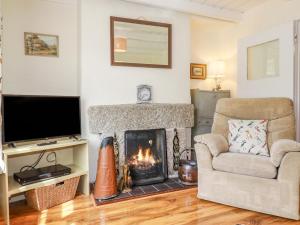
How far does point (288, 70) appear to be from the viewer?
2.96 metres

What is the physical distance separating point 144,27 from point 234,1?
131cm

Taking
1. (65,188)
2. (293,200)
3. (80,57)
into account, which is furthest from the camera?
(80,57)

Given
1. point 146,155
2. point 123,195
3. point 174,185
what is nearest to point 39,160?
point 123,195

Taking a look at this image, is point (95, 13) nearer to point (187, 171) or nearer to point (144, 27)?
point (144, 27)

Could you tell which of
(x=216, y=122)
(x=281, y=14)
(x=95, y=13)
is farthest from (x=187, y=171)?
(x=281, y=14)

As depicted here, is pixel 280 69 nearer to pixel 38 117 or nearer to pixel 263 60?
pixel 263 60

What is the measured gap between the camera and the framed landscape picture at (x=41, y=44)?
2.64 meters

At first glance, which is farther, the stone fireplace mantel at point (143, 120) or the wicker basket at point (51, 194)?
the stone fireplace mantel at point (143, 120)

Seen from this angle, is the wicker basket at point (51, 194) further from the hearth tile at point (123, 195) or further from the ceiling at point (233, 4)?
the ceiling at point (233, 4)

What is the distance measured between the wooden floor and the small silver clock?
1.21 meters

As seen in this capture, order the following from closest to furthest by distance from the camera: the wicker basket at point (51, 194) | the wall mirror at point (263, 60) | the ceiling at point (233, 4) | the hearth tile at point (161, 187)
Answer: the wicker basket at point (51, 194), the hearth tile at point (161, 187), the wall mirror at point (263, 60), the ceiling at point (233, 4)

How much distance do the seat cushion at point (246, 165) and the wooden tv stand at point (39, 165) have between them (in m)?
1.36

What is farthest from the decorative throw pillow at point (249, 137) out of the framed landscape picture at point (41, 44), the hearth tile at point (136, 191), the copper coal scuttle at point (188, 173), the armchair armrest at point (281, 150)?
the framed landscape picture at point (41, 44)

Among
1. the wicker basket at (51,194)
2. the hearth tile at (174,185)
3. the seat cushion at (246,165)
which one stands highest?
the seat cushion at (246,165)
